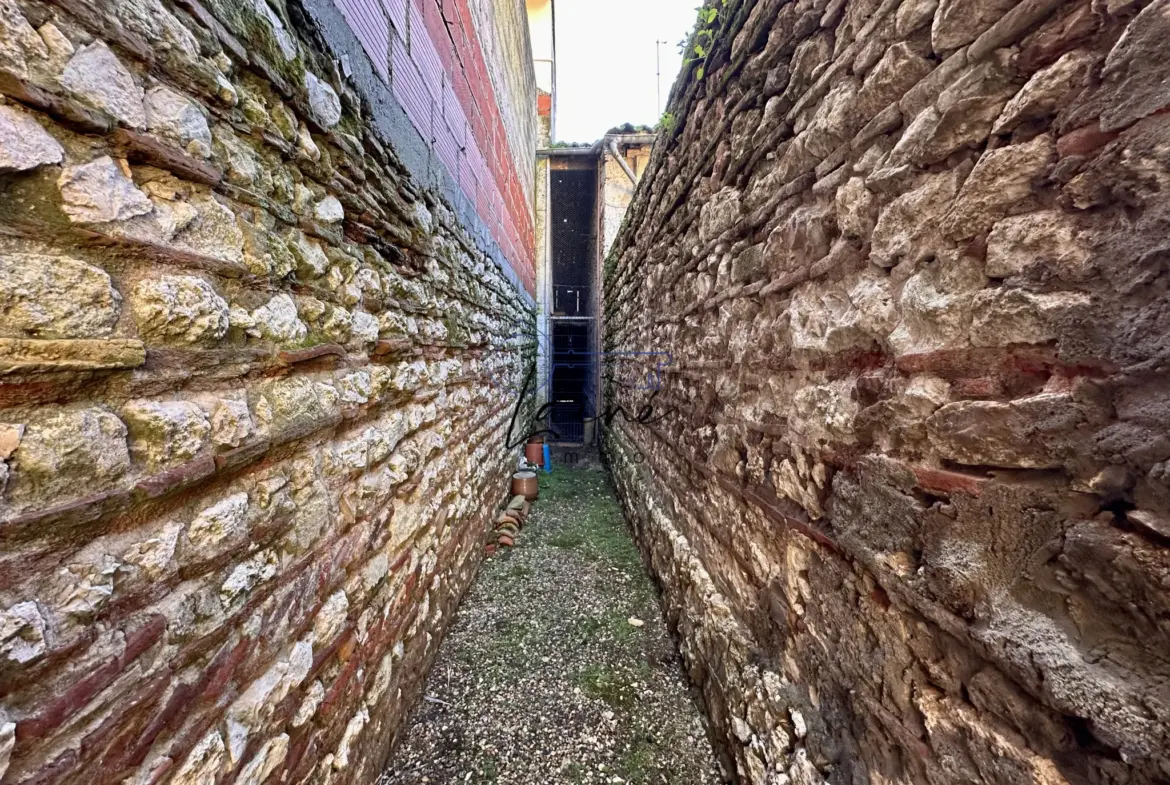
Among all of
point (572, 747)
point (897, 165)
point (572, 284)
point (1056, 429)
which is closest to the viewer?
point (1056, 429)

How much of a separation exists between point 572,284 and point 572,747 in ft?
39.1

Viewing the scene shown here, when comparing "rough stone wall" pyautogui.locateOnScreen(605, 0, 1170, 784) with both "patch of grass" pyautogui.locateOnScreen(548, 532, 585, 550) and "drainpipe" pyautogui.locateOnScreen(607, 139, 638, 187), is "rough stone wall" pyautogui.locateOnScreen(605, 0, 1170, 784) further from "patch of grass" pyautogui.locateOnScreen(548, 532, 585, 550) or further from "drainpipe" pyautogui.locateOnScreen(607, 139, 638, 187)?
"drainpipe" pyautogui.locateOnScreen(607, 139, 638, 187)

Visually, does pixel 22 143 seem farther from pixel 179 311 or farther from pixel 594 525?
pixel 594 525

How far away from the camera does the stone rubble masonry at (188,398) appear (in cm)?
66

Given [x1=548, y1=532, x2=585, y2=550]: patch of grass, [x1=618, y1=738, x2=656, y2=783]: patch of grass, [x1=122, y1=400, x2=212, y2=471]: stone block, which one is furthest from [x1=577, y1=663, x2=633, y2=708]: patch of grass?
[x1=122, y1=400, x2=212, y2=471]: stone block

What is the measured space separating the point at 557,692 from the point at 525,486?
116 inches

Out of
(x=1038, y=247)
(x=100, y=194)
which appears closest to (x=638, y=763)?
(x=1038, y=247)

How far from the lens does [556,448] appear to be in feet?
27.9

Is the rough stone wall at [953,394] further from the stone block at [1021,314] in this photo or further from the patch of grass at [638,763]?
the patch of grass at [638,763]

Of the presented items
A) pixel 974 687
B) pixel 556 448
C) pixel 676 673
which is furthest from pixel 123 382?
pixel 556 448

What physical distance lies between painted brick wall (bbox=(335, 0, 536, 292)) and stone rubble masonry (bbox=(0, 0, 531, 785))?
1.67ft

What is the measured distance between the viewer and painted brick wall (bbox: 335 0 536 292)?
1979 mm

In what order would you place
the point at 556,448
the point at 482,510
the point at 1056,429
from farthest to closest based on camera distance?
the point at 556,448 → the point at 482,510 → the point at 1056,429

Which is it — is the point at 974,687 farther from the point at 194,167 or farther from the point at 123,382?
the point at 194,167
